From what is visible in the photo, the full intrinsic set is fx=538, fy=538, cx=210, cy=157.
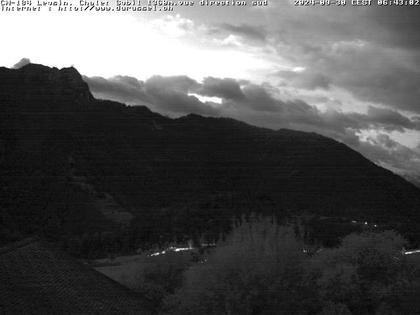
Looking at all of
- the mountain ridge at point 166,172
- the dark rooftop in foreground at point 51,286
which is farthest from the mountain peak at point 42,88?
the dark rooftop in foreground at point 51,286

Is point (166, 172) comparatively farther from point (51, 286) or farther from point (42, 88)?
point (51, 286)

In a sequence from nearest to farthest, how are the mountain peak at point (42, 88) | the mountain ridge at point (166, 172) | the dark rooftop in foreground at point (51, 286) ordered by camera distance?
the dark rooftop in foreground at point (51, 286) < the mountain ridge at point (166, 172) < the mountain peak at point (42, 88)

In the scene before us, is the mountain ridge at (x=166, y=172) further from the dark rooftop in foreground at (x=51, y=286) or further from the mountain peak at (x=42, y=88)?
the dark rooftop in foreground at (x=51, y=286)

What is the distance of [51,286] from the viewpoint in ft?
37.7

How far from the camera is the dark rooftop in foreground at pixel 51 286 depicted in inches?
413

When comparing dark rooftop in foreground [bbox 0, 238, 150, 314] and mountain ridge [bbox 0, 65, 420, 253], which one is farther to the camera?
mountain ridge [bbox 0, 65, 420, 253]

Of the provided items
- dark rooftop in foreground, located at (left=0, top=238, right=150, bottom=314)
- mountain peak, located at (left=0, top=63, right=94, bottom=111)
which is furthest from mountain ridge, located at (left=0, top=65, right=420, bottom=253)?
dark rooftop in foreground, located at (left=0, top=238, right=150, bottom=314)

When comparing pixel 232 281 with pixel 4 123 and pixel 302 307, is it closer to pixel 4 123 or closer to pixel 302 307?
pixel 302 307

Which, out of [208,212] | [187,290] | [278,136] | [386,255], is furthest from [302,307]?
[278,136]

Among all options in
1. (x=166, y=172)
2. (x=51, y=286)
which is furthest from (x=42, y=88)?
(x=51, y=286)

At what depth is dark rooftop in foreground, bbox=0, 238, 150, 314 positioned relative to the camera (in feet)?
34.4

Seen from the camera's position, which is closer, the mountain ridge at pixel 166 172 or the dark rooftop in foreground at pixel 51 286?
the dark rooftop in foreground at pixel 51 286

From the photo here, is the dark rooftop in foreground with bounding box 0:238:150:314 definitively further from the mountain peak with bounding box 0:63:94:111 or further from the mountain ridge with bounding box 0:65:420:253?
the mountain peak with bounding box 0:63:94:111

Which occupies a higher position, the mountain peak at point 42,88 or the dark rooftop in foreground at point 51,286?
the mountain peak at point 42,88
